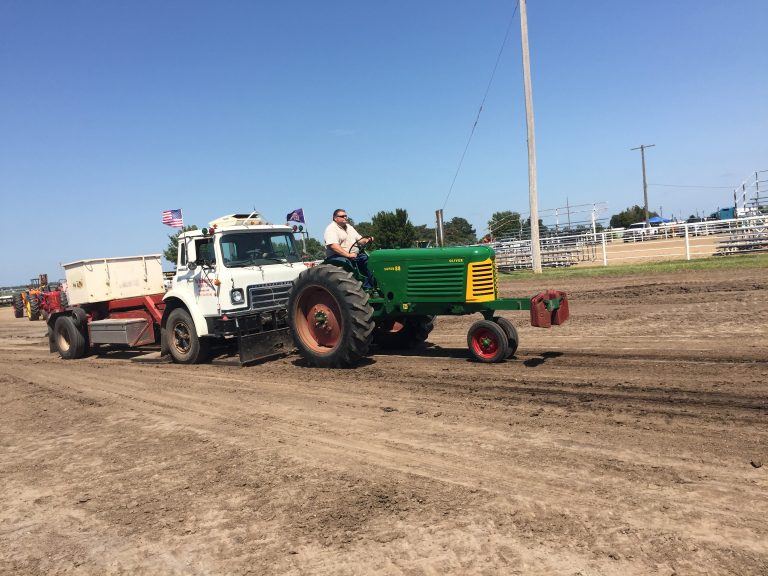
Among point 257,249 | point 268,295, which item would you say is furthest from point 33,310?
point 268,295

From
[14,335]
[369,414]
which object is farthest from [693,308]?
[14,335]

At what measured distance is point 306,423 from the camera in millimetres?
5621

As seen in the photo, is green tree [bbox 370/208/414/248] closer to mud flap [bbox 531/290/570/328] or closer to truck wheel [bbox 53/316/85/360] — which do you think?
truck wheel [bbox 53/316/85/360]

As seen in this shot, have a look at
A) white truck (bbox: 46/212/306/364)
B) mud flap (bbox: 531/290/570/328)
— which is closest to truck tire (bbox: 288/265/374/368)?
white truck (bbox: 46/212/306/364)

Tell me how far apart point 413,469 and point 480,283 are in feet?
12.0

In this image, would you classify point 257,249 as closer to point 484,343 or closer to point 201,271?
point 201,271

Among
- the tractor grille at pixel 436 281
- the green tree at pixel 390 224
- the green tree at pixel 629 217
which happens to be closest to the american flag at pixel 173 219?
the tractor grille at pixel 436 281

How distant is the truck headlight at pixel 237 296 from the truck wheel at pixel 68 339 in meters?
4.62

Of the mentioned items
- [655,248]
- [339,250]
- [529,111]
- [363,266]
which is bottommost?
[655,248]

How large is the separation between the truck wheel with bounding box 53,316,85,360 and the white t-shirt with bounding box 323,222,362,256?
6301mm

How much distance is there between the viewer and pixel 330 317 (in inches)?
324

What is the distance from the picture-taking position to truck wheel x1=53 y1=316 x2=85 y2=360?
1162 centimetres

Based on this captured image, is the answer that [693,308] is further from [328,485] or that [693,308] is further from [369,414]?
[328,485]

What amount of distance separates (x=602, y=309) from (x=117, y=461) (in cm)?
935
